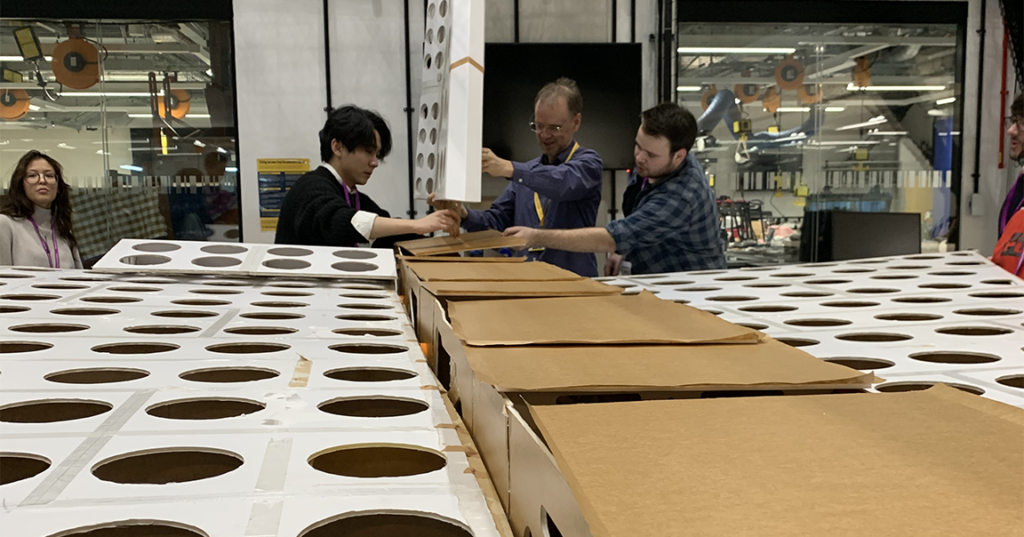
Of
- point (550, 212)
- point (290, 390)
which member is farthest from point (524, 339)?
point (550, 212)

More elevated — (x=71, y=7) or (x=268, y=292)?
(x=71, y=7)

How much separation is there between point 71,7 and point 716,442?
5020 millimetres

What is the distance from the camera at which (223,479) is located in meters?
0.55

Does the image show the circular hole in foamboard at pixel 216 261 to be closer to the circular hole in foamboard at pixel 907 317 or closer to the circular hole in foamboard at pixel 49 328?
the circular hole in foamboard at pixel 49 328

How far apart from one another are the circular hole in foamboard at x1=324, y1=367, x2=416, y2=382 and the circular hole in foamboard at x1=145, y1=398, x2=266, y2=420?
5.1 inches

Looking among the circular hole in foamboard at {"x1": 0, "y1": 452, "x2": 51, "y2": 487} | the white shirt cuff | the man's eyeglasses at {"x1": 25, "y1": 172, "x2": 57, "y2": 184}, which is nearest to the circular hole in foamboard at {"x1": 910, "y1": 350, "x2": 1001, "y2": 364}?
the circular hole in foamboard at {"x1": 0, "y1": 452, "x2": 51, "y2": 487}

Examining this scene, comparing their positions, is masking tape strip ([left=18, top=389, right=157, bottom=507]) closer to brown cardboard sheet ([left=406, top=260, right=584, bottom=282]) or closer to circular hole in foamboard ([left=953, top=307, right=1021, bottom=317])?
brown cardboard sheet ([left=406, top=260, right=584, bottom=282])

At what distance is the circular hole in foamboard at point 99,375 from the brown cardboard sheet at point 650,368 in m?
0.47

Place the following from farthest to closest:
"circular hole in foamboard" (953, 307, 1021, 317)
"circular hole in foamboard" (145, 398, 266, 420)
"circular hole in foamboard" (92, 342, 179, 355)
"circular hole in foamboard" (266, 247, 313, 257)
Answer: "circular hole in foamboard" (266, 247, 313, 257), "circular hole in foamboard" (953, 307, 1021, 317), "circular hole in foamboard" (92, 342, 179, 355), "circular hole in foamboard" (145, 398, 266, 420)

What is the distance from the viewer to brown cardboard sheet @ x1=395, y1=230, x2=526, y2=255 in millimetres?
1896

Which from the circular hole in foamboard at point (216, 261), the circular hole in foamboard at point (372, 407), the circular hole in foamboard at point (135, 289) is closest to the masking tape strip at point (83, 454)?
the circular hole in foamboard at point (372, 407)

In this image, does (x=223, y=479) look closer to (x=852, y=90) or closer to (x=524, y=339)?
(x=524, y=339)

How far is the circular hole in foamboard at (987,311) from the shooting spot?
122cm

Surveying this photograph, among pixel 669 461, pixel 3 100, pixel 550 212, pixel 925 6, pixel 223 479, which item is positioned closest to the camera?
pixel 669 461
